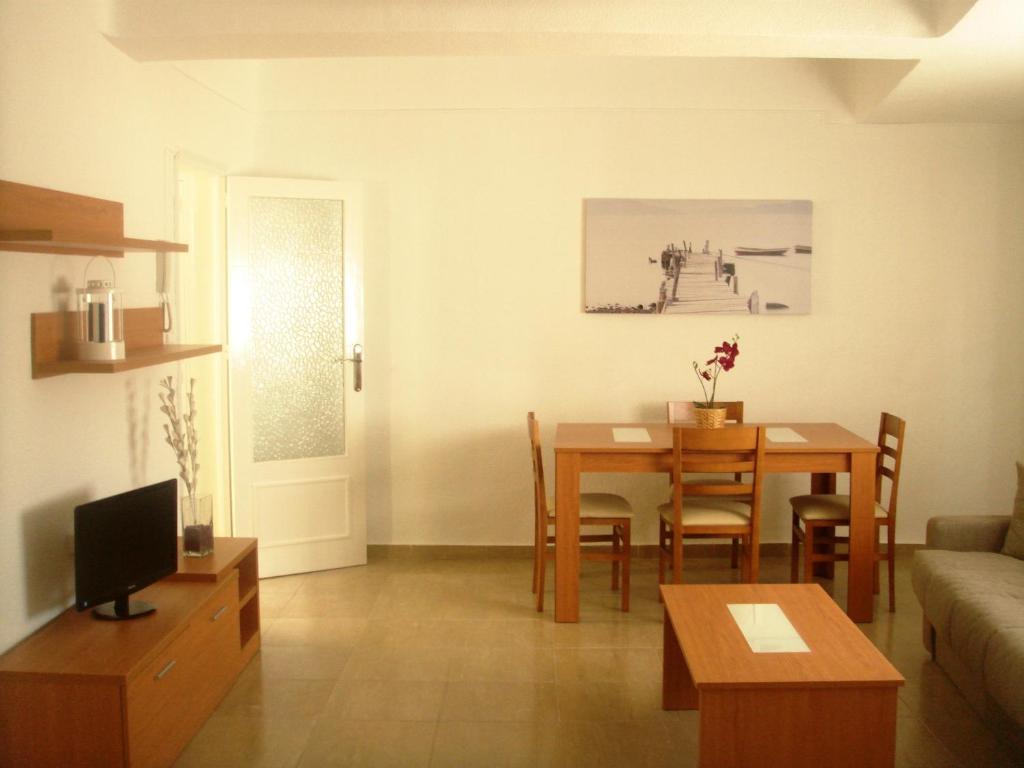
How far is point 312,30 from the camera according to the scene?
3605mm

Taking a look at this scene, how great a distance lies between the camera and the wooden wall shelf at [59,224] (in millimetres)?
2674

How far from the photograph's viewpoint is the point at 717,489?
4.30m

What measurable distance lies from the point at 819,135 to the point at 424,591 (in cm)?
301

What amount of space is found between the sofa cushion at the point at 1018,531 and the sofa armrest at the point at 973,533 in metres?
0.06

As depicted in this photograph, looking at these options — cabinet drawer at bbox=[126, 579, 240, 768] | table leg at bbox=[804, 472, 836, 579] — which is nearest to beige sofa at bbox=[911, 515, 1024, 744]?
table leg at bbox=[804, 472, 836, 579]

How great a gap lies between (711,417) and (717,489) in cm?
36

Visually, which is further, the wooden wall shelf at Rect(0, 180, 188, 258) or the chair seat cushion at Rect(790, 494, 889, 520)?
the chair seat cushion at Rect(790, 494, 889, 520)

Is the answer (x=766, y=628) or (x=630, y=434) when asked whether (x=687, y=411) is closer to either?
(x=630, y=434)

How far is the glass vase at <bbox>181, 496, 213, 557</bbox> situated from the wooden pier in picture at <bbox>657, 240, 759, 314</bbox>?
8.21 feet

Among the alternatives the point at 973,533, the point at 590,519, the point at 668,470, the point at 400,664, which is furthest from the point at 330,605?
the point at 973,533

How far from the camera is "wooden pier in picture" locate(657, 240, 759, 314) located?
5066 millimetres

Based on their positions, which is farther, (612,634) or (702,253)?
(702,253)

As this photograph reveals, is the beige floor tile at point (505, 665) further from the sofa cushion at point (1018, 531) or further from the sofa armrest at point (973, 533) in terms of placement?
the sofa cushion at point (1018, 531)

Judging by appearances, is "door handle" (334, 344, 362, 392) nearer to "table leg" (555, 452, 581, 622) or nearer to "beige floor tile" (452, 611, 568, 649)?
"table leg" (555, 452, 581, 622)
